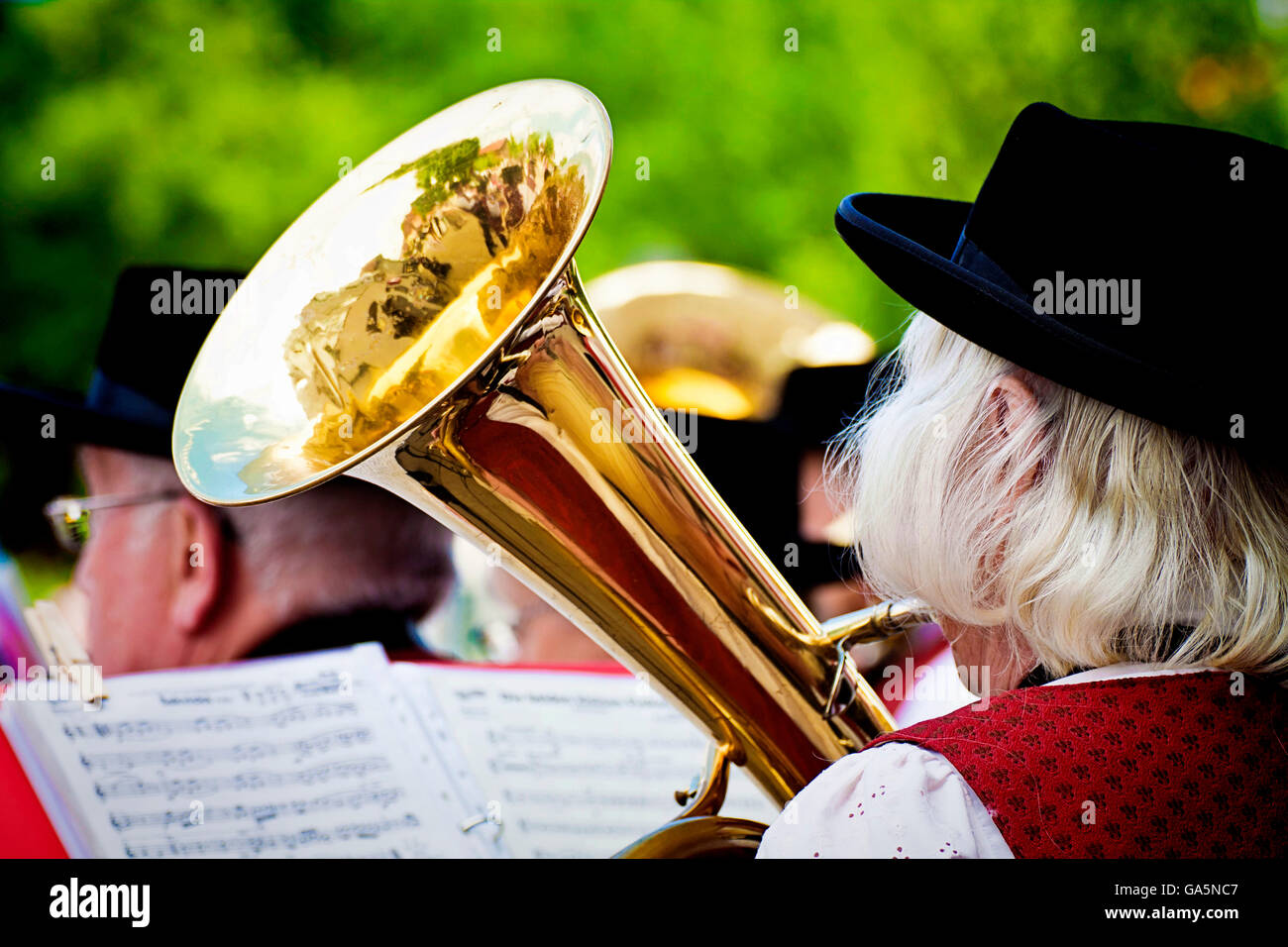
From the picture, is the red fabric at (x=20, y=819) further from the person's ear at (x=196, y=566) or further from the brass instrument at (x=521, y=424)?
the brass instrument at (x=521, y=424)

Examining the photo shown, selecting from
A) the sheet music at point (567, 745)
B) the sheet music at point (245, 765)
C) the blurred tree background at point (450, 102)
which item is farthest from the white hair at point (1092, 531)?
the blurred tree background at point (450, 102)

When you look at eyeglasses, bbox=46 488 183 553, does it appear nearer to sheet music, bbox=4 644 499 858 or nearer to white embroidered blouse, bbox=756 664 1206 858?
sheet music, bbox=4 644 499 858

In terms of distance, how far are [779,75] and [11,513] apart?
4.29 meters

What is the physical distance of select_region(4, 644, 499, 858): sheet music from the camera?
2062 millimetres

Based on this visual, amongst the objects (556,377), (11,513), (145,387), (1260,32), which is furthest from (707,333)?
(1260,32)

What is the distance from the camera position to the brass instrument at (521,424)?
134 cm

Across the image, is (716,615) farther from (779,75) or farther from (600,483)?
(779,75)

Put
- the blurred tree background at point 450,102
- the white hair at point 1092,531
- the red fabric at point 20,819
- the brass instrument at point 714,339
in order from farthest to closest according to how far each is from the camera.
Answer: the blurred tree background at point 450,102
the brass instrument at point 714,339
the red fabric at point 20,819
the white hair at point 1092,531

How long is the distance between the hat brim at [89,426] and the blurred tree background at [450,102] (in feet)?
11.3

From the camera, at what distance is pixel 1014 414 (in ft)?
4.08

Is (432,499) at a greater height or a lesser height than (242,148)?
lesser

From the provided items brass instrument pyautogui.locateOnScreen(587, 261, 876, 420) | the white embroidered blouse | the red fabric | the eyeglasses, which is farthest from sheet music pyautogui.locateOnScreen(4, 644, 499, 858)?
brass instrument pyautogui.locateOnScreen(587, 261, 876, 420)

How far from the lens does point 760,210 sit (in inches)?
243

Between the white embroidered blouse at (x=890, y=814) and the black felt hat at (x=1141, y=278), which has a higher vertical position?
the black felt hat at (x=1141, y=278)
